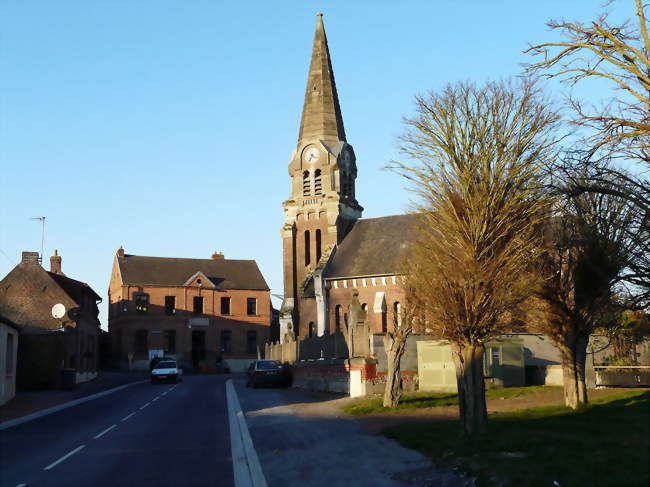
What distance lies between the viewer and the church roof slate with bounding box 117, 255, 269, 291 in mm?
70625

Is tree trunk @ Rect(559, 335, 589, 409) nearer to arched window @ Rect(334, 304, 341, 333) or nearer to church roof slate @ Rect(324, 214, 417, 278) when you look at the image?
church roof slate @ Rect(324, 214, 417, 278)

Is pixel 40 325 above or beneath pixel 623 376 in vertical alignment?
above

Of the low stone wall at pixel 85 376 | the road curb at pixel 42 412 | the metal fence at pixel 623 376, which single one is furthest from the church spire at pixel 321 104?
the metal fence at pixel 623 376

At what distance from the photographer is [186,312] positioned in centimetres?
7044

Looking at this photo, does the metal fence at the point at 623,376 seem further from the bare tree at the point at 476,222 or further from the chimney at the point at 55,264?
the chimney at the point at 55,264

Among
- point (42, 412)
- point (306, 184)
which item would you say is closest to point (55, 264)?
point (306, 184)

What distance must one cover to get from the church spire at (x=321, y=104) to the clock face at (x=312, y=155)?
1134 mm

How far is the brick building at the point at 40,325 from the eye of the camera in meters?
39.5

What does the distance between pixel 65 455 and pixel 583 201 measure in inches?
573

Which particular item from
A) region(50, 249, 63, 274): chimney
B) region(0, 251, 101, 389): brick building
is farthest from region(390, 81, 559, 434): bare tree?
region(50, 249, 63, 274): chimney

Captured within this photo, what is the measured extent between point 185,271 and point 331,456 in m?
61.6

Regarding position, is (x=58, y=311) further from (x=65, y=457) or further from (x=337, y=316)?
(x=65, y=457)

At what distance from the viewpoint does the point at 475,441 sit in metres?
12.8

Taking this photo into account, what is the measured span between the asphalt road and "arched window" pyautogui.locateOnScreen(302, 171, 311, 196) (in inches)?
1252
